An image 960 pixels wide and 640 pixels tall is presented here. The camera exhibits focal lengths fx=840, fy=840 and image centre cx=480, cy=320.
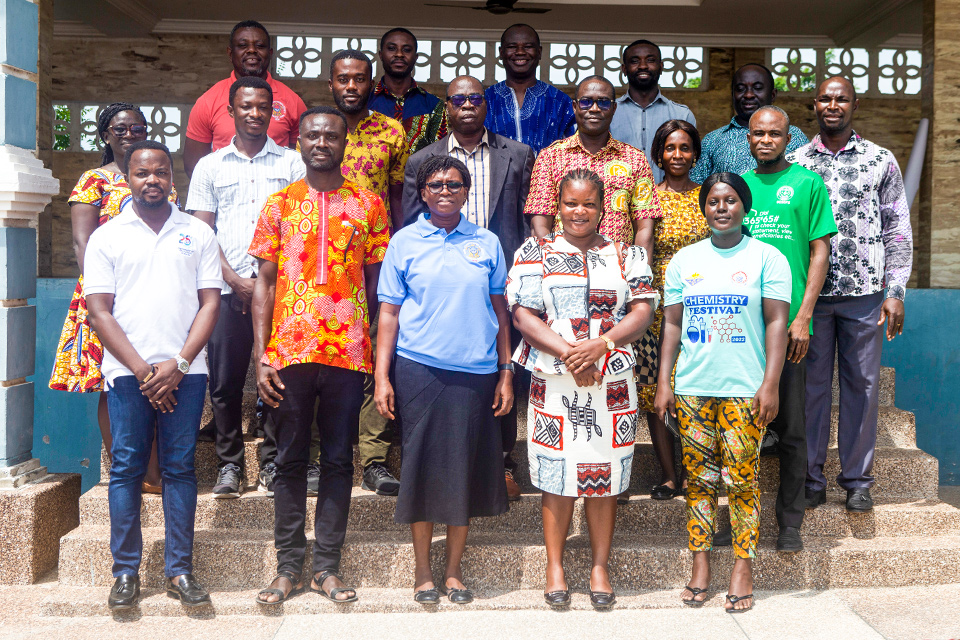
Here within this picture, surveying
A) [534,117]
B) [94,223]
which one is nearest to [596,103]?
[534,117]

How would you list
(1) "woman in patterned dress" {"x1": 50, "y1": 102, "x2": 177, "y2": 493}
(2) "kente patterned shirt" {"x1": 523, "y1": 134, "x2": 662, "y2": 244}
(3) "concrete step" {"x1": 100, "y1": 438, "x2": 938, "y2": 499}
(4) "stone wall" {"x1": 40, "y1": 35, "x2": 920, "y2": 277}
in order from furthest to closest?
(4) "stone wall" {"x1": 40, "y1": 35, "x2": 920, "y2": 277}, (3) "concrete step" {"x1": 100, "y1": 438, "x2": 938, "y2": 499}, (2) "kente patterned shirt" {"x1": 523, "y1": 134, "x2": 662, "y2": 244}, (1) "woman in patterned dress" {"x1": 50, "y1": 102, "x2": 177, "y2": 493}

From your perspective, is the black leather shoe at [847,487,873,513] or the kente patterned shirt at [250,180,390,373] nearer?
the kente patterned shirt at [250,180,390,373]

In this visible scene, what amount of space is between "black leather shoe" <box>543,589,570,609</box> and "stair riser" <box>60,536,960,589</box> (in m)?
0.25

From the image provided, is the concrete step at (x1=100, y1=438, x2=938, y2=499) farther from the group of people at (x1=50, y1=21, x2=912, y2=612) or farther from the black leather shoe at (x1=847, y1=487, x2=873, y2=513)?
the group of people at (x1=50, y1=21, x2=912, y2=612)

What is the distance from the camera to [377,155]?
4.27 m

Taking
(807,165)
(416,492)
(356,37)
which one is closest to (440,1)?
(356,37)

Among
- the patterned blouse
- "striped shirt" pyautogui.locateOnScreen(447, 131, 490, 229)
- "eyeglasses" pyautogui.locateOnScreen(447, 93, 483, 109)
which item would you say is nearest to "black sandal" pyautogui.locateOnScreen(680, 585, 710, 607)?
the patterned blouse

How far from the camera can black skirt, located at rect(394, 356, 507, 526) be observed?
350 centimetres

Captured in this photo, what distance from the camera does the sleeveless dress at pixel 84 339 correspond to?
3834 mm

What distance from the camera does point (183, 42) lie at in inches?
329

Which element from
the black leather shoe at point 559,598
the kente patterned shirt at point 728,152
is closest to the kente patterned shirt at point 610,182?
the kente patterned shirt at point 728,152

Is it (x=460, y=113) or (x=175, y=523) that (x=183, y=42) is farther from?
(x=175, y=523)

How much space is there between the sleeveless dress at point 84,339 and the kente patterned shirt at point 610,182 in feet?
5.73

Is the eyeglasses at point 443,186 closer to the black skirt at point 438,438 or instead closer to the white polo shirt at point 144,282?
the black skirt at point 438,438
